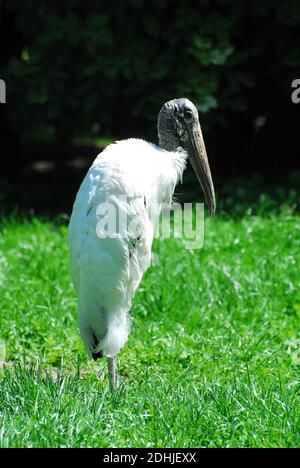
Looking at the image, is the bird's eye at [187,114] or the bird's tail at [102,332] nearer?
the bird's tail at [102,332]

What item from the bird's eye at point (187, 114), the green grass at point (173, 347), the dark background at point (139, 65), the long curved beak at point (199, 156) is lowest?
the green grass at point (173, 347)

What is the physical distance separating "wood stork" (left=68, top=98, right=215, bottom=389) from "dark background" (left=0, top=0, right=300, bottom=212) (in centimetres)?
292

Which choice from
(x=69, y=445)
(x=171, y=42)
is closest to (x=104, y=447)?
(x=69, y=445)

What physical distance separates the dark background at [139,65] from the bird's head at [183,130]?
2.49 m

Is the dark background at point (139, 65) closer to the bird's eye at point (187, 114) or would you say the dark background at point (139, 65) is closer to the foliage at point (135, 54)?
the foliage at point (135, 54)

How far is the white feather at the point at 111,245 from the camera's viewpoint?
384 cm

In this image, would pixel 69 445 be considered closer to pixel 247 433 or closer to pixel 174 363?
pixel 247 433

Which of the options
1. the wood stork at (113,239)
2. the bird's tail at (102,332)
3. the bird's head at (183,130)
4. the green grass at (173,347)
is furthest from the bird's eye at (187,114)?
the green grass at (173,347)

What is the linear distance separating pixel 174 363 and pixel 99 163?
120 cm

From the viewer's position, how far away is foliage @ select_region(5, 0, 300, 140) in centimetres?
706

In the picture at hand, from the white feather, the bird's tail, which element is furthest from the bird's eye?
the bird's tail

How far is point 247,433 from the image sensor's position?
345cm

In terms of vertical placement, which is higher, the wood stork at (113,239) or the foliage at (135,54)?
the foliage at (135,54)

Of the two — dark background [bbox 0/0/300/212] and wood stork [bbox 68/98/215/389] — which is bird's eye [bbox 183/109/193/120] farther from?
dark background [bbox 0/0/300/212]
